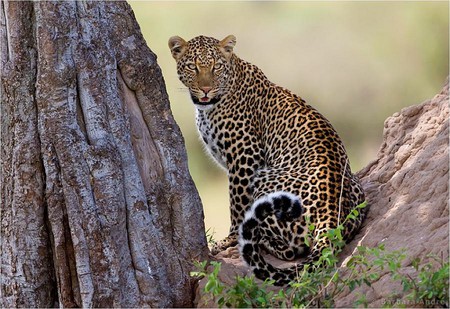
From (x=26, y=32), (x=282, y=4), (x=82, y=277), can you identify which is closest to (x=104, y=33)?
(x=26, y=32)

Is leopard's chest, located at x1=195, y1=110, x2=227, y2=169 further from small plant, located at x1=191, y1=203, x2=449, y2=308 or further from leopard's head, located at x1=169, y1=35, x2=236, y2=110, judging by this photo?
small plant, located at x1=191, y1=203, x2=449, y2=308

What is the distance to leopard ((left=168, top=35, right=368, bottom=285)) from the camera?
778 centimetres

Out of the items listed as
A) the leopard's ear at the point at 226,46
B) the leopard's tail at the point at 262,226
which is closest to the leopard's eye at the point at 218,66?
the leopard's ear at the point at 226,46

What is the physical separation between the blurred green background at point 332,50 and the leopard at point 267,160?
26.2 ft

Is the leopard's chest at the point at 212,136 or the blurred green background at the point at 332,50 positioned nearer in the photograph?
the leopard's chest at the point at 212,136

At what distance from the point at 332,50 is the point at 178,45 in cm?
1209

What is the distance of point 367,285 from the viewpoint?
22.1ft

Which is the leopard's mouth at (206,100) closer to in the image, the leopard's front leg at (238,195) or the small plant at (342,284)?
the leopard's front leg at (238,195)

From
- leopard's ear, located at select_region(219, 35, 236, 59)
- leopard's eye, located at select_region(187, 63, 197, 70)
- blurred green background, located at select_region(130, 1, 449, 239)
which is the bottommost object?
leopard's eye, located at select_region(187, 63, 197, 70)

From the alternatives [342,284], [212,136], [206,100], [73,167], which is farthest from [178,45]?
[342,284]

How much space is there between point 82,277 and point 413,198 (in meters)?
2.32

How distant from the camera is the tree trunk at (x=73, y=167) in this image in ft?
22.2

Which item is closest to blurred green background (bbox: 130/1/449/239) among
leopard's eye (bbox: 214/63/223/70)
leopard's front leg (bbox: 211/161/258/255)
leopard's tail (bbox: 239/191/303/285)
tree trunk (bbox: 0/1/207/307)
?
leopard's eye (bbox: 214/63/223/70)

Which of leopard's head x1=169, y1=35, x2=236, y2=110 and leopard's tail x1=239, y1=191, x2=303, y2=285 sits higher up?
leopard's head x1=169, y1=35, x2=236, y2=110
